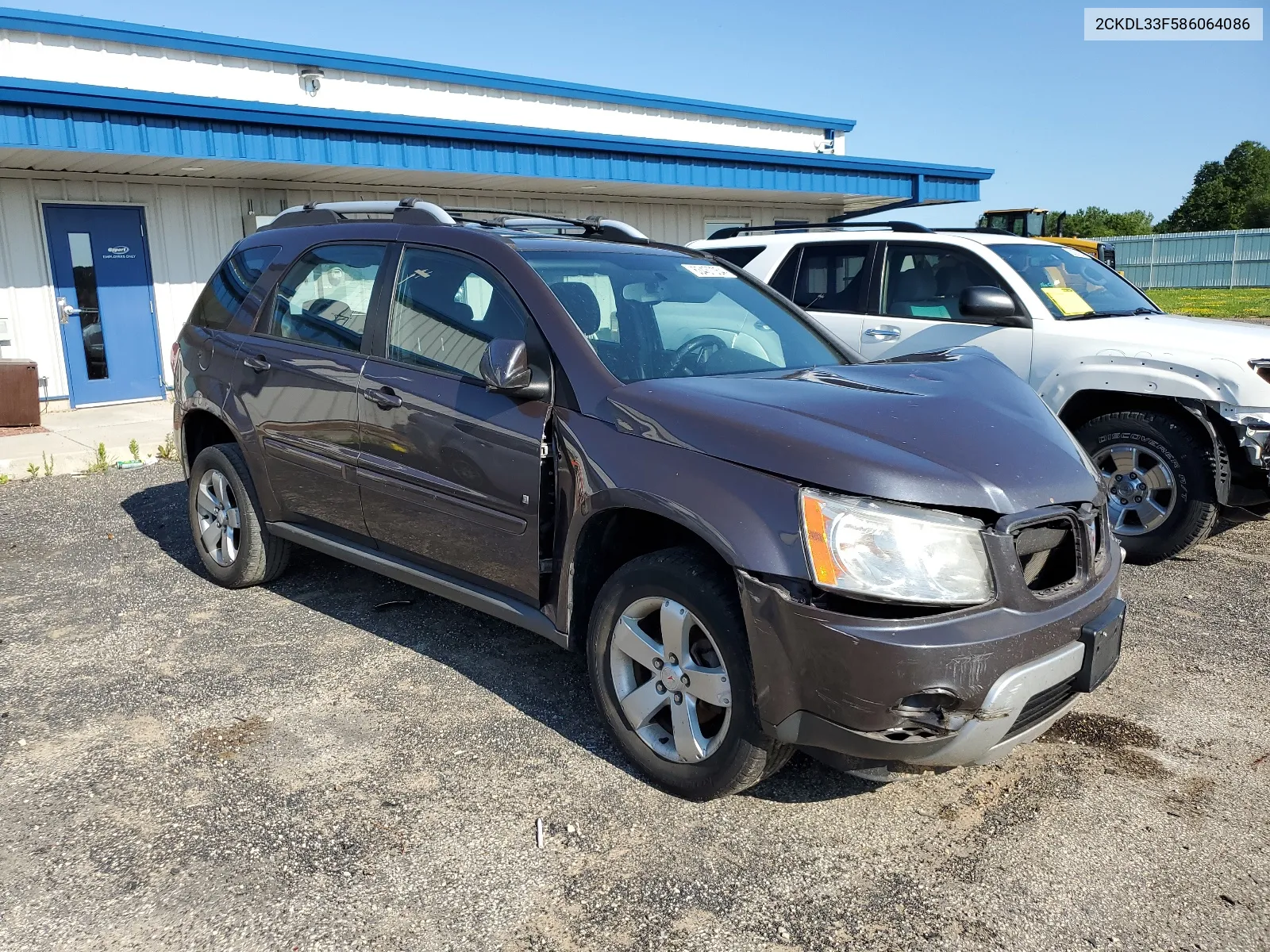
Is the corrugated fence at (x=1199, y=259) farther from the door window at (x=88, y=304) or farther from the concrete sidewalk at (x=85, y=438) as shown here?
the concrete sidewalk at (x=85, y=438)

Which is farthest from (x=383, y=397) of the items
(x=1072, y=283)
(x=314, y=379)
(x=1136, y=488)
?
(x=1072, y=283)

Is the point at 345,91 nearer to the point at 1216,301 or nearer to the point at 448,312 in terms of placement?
the point at 448,312

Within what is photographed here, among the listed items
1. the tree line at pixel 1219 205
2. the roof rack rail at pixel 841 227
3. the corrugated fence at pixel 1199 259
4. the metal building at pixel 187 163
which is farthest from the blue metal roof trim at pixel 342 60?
the tree line at pixel 1219 205

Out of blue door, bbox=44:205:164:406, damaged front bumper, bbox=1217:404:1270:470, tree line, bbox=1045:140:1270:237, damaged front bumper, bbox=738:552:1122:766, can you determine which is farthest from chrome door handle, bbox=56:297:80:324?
tree line, bbox=1045:140:1270:237

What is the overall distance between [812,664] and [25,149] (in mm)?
10179

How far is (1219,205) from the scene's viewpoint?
270 ft

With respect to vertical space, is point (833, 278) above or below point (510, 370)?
above

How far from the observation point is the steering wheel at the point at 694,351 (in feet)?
12.2

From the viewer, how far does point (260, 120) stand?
11.0 m

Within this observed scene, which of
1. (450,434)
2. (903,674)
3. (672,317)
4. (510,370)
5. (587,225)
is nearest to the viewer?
(903,674)

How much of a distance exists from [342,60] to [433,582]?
12694mm

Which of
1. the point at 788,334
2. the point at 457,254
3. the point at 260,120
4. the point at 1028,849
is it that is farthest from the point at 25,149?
the point at 1028,849

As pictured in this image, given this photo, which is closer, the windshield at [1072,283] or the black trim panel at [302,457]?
the black trim panel at [302,457]

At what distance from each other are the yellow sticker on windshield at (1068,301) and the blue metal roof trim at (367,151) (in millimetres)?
8306
